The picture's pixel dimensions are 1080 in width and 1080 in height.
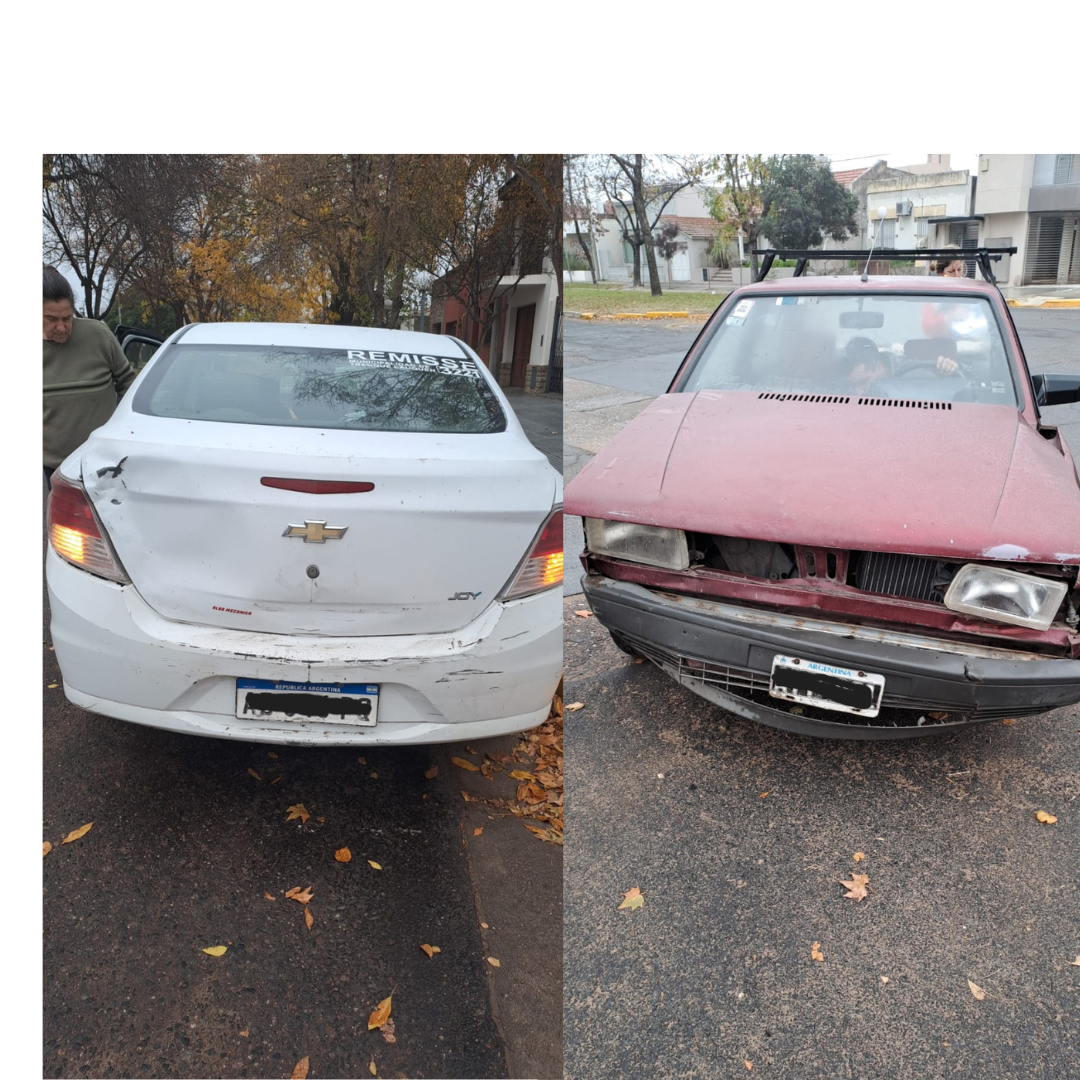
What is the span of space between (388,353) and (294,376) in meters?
0.17

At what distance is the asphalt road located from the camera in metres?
1.61

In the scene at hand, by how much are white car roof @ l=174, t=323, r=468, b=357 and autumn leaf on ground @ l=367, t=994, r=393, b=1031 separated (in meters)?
1.03

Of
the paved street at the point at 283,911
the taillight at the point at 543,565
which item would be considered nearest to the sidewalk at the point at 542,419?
the paved street at the point at 283,911

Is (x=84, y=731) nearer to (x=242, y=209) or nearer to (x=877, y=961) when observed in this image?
(x=242, y=209)

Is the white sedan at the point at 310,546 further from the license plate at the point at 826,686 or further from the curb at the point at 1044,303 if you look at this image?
the curb at the point at 1044,303

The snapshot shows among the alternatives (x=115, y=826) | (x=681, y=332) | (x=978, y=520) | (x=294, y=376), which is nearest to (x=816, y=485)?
(x=978, y=520)

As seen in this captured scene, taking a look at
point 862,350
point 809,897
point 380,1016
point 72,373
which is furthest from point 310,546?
point 862,350

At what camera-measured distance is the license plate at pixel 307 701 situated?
5.15 feet

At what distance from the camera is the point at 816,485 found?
88.0 inches

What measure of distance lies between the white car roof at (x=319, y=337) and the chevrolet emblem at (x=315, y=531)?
324 millimetres

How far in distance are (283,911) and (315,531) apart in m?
0.62

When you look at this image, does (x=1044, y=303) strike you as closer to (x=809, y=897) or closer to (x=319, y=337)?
(x=809, y=897)

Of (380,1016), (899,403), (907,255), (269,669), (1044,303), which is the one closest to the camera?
(380,1016)

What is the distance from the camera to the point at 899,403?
276 cm
